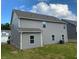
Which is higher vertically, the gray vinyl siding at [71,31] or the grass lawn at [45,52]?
the gray vinyl siding at [71,31]

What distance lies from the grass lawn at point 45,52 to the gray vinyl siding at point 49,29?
0.30ft

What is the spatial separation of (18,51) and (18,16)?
0.44m

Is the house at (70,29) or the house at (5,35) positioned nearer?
the house at (5,35)

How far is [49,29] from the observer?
2291 mm

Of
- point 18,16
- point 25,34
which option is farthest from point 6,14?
point 25,34

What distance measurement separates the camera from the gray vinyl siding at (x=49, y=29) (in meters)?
2.18

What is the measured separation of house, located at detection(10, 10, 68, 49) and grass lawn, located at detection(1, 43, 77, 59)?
0.06 meters

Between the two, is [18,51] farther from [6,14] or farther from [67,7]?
[67,7]

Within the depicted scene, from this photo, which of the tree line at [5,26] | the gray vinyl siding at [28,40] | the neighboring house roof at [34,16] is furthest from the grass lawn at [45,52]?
the neighboring house roof at [34,16]

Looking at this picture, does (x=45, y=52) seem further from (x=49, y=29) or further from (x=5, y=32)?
(x=5, y=32)

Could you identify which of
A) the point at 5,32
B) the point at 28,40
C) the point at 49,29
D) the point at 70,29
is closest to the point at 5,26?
the point at 5,32

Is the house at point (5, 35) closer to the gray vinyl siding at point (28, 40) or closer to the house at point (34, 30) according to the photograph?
the house at point (34, 30)

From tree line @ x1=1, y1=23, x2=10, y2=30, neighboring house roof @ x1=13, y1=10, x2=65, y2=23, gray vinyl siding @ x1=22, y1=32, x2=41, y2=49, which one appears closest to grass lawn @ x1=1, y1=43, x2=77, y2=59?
gray vinyl siding @ x1=22, y1=32, x2=41, y2=49

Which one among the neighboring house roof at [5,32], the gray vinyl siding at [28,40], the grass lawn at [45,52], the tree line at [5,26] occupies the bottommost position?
the grass lawn at [45,52]
